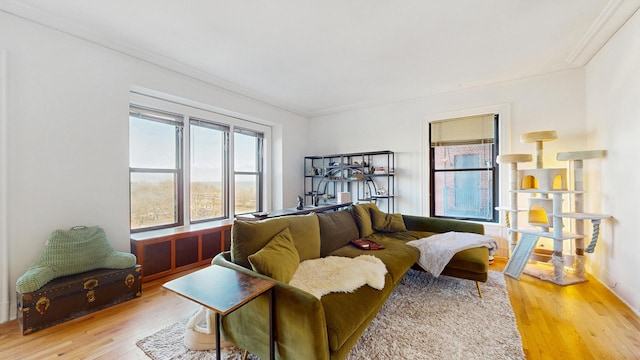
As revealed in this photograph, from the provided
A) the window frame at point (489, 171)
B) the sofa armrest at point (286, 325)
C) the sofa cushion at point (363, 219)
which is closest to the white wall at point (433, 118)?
the window frame at point (489, 171)

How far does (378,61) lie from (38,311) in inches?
159

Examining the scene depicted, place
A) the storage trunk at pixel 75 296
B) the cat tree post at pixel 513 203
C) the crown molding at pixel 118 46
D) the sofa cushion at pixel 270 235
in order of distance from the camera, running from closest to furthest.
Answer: the sofa cushion at pixel 270 235 → the storage trunk at pixel 75 296 → the crown molding at pixel 118 46 → the cat tree post at pixel 513 203

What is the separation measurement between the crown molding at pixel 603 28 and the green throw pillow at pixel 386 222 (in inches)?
110

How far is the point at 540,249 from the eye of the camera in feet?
10.8

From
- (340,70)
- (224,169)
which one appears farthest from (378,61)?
(224,169)

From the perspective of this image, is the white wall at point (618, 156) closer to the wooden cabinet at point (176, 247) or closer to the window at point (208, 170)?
the wooden cabinet at point (176, 247)

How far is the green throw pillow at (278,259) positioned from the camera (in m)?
1.62

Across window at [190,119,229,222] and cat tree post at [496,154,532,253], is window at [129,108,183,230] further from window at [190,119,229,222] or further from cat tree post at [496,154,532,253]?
cat tree post at [496,154,532,253]

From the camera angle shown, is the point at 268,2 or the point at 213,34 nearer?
the point at 268,2

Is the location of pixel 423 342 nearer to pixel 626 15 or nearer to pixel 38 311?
pixel 38 311

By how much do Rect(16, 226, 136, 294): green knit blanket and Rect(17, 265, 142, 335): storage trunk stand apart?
0.17 ft

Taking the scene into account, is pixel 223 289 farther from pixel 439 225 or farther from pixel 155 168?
pixel 439 225

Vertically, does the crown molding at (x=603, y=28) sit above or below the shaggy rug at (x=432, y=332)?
above

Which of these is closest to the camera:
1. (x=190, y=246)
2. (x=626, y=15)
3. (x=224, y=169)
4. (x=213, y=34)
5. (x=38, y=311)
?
(x=38, y=311)
